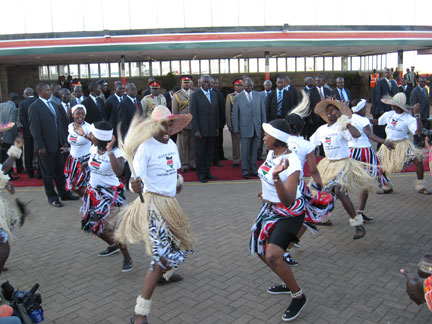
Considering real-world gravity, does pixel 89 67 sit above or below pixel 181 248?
above

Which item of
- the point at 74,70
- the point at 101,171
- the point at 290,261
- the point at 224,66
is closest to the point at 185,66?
the point at 224,66

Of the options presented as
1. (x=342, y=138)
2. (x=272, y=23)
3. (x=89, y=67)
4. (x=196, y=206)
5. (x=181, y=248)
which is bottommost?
(x=196, y=206)

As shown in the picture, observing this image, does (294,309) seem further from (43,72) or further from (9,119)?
(43,72)

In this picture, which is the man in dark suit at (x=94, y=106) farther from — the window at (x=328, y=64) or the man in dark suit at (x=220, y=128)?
the window at (x=328, y=64)

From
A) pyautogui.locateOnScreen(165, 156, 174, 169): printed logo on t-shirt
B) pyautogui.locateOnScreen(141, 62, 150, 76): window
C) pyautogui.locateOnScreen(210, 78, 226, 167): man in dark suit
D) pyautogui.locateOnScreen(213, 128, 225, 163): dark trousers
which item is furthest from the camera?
pyautogui.locateOnScreen(141, 62, 150, 76): window

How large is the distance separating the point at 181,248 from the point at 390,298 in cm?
210

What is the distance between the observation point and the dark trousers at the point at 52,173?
793 cm

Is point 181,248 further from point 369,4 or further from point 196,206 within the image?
point 369,4

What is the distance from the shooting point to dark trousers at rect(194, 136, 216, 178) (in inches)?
374

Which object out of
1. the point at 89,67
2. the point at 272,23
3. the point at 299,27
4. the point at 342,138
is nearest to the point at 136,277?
the point at 342,138

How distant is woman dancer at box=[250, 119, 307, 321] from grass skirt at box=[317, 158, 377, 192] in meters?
1.77

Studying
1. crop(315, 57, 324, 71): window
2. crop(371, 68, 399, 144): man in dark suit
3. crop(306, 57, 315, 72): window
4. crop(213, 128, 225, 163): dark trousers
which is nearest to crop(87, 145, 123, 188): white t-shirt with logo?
crop(213, 128, 225, 163): dark trousers

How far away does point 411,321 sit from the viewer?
146 inches

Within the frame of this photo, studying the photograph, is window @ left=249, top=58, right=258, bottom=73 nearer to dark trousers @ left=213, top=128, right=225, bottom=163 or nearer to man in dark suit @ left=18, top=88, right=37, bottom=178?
dark trousers @ left=213, top=128, right=225, bottom=163
